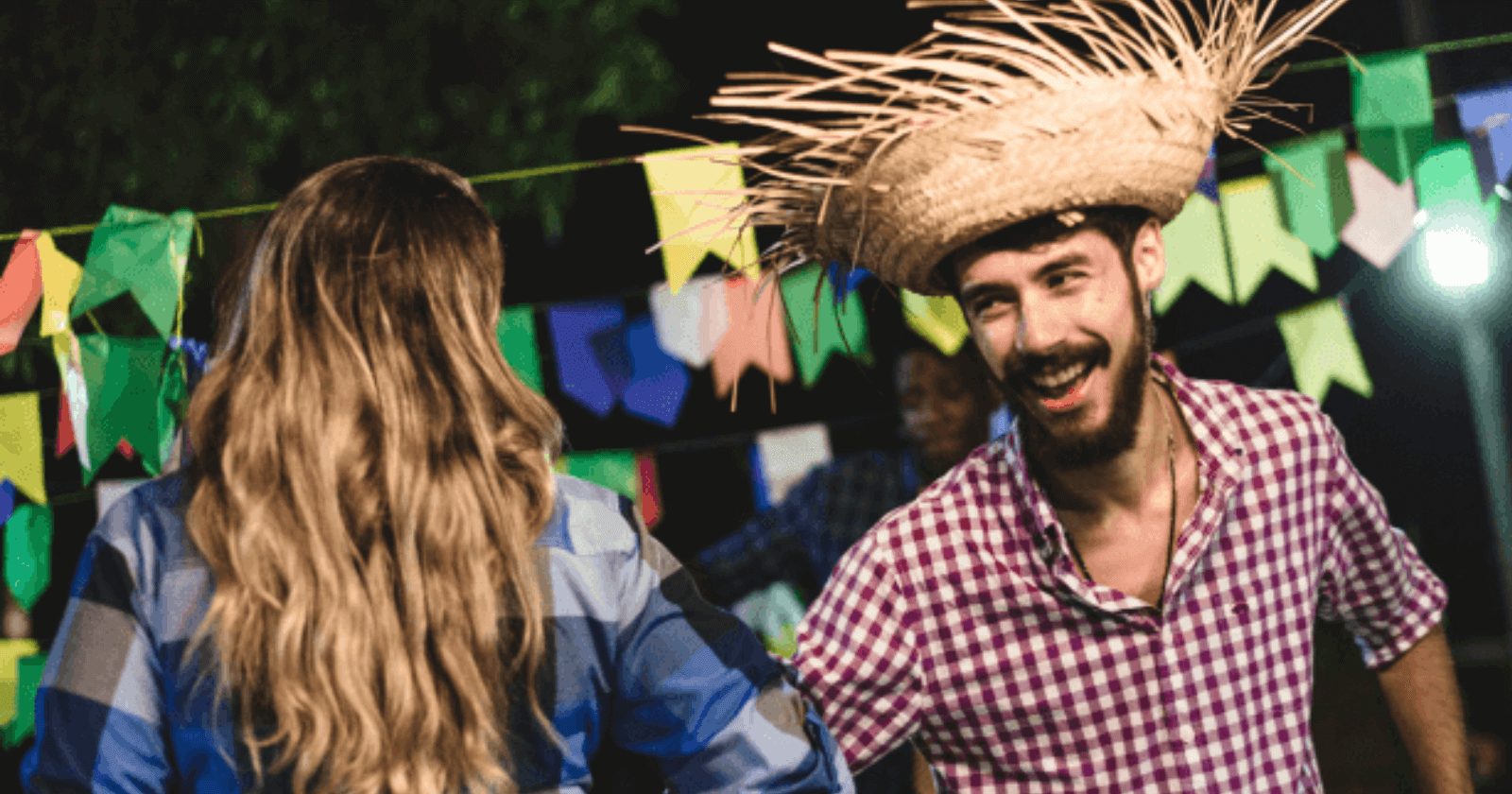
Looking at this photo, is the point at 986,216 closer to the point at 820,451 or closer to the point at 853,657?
the point at 853,657

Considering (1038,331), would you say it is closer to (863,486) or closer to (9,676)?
(863,486)

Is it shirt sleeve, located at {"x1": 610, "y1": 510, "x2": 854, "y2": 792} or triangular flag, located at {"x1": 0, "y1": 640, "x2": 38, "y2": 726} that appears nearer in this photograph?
shirt sleeve, located at {"x1": 610, "y1": 510, "x2": 854, "y2": 792}

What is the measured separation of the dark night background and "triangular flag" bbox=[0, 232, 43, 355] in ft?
6.70

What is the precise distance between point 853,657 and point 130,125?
4934 millimetres

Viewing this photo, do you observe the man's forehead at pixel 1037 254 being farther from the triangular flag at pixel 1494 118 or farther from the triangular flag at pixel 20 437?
the triangular flag at pixel 20 437

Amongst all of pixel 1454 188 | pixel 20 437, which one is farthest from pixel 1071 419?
pixel 20 437

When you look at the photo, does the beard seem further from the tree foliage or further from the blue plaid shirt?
the tree foliage

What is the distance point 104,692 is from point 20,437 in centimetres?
274

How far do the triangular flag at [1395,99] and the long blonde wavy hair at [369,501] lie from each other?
2.88 m

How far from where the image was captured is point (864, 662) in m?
2.18

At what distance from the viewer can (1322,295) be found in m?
6.44

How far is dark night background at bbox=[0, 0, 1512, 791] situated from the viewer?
5.91 m

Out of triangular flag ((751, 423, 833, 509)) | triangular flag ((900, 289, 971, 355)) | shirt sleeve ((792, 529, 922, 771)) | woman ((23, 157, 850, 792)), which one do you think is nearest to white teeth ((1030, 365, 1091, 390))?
shirt sleeve ((792, 529, 922, 771))

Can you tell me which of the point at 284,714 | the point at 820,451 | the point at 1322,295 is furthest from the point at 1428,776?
the point at 1322,295
